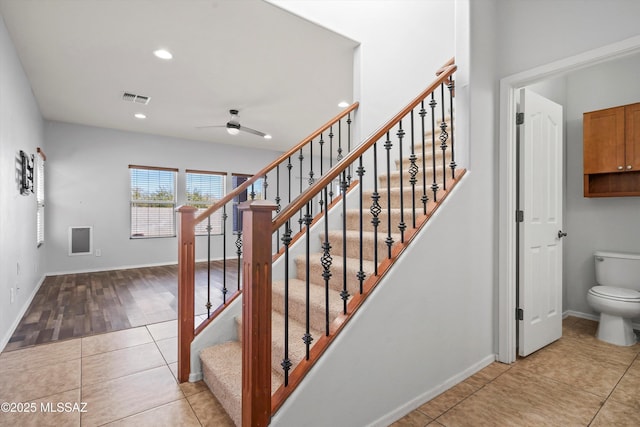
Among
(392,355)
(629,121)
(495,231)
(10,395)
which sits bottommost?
(10,395)

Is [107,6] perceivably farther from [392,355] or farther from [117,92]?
[392,355]

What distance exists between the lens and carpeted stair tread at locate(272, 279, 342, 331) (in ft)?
6.12

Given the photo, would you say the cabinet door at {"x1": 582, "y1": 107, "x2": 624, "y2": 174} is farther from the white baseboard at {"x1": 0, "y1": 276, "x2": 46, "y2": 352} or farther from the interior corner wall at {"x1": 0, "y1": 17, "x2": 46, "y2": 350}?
the white baseboard at {"x1": 0, "y1": 276, "x2": 46, "y2": 352}

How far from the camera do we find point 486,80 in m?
2.36

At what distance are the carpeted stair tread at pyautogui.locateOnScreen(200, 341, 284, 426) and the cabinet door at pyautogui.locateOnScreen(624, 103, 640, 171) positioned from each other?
3.64 m

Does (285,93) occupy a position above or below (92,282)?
above

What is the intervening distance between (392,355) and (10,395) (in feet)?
7.81

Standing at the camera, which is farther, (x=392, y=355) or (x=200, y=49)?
(x=200, y=49)

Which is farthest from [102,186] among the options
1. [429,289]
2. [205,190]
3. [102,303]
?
[429,289]

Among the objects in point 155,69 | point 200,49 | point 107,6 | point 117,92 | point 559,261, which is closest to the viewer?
point 107,6

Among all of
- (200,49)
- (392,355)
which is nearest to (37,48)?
(200,49)

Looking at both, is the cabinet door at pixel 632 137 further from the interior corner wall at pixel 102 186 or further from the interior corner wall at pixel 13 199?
the interior corner wall at pixel 102 186

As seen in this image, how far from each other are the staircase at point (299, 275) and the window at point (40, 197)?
422cm

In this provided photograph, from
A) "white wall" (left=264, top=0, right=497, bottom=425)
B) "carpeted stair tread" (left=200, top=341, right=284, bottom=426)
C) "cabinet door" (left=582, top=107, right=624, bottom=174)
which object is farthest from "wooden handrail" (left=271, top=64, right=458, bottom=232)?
"cabinet door" (left=582, top=107, right=624, bottom=174)
